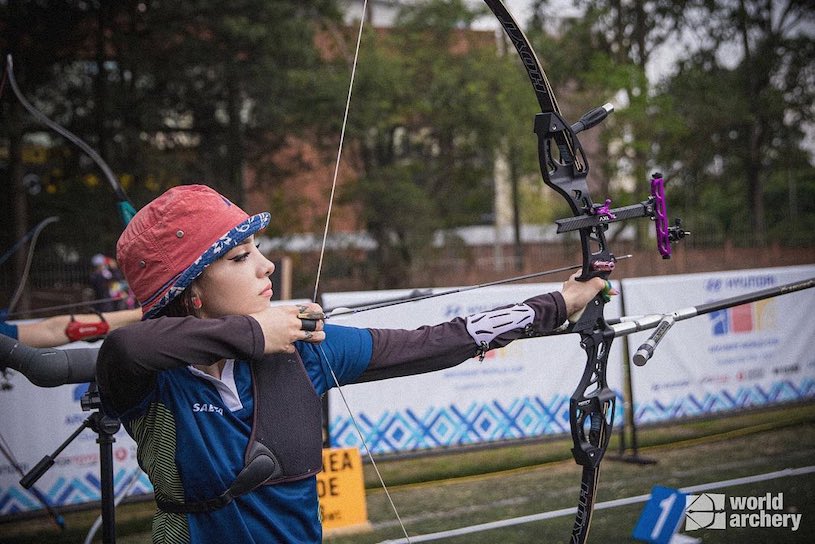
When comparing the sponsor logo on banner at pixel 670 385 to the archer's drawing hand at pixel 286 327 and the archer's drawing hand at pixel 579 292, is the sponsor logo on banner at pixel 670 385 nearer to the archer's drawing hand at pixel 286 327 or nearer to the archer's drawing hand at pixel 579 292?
the archer's drawing hand at pixel 579 292

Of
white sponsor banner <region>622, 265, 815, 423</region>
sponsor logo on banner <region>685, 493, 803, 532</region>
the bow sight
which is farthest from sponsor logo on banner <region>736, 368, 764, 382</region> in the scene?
the bow sight

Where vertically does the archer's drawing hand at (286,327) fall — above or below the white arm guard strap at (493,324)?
above

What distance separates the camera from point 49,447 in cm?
517

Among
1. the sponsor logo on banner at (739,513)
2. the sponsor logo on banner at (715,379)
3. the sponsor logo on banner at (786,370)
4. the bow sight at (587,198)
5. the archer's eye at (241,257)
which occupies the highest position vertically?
the bow sight at (587,198)

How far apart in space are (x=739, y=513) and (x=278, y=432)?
11.7ft

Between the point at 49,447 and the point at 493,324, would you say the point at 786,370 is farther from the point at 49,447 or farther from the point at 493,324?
the point at 493,324

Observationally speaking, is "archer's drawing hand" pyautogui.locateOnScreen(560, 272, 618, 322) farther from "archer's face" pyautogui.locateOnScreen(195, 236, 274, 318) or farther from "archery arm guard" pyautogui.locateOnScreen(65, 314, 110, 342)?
"archery arm guard" pyautogui.locateOnScreen(65, 314, 110, 342)

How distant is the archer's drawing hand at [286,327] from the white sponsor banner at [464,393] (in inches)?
145

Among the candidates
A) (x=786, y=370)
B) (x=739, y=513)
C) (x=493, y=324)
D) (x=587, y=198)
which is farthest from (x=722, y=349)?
(x=493, y=324)

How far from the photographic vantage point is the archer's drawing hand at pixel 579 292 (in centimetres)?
228

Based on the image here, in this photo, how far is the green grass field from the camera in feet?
15.2

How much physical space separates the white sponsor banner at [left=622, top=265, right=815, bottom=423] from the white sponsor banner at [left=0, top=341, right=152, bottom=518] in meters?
3.79

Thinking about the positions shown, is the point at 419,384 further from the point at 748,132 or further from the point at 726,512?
the point at 748,132

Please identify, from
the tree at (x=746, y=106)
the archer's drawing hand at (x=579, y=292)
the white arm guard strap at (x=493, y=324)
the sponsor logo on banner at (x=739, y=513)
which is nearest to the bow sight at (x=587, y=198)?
the archer's drawing hand at (x=579, y=292)
